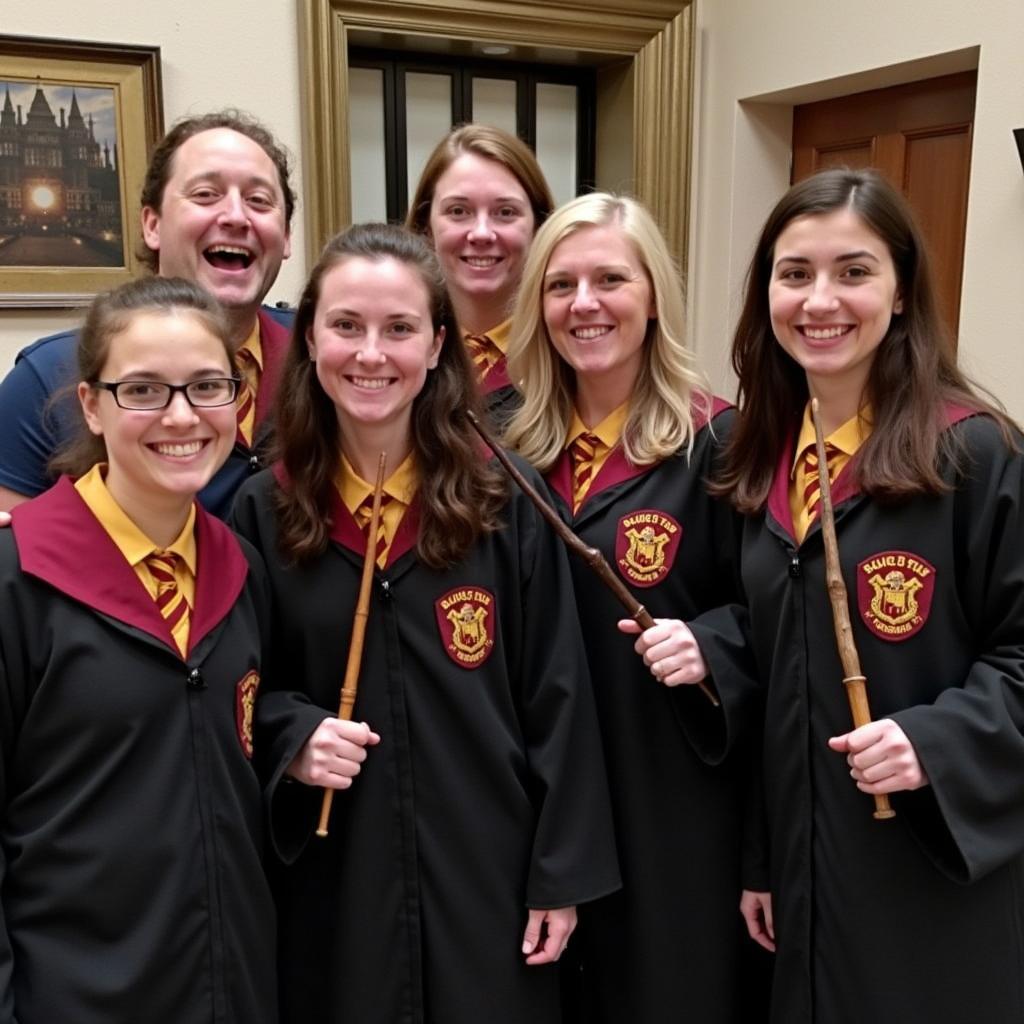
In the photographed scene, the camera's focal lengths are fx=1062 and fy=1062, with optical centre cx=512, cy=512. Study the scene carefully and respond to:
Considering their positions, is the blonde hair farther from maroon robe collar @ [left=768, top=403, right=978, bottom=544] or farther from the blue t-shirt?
the blue t-shirt

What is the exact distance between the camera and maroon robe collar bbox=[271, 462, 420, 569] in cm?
158

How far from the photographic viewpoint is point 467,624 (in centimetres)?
158

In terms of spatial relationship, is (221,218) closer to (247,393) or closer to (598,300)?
(247,393)

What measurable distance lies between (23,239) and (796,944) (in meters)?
2.84

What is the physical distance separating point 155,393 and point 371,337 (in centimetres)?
33

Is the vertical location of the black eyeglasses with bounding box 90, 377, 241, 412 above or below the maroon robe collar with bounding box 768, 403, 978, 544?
above

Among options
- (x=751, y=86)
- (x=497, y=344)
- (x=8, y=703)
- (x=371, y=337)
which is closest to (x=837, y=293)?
(x=371, y=337)

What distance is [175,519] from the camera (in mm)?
1437

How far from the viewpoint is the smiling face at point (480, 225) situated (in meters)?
2.26

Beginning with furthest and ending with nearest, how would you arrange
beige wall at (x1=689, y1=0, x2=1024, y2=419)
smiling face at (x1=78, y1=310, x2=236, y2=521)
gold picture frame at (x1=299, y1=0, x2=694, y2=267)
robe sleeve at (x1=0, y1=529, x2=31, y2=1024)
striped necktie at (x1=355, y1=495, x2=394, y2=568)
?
gold picture frame at (x1=299, y1=0, x2=694, y2=267), beige wall at (x1=689, y1=0, x2=1024, y2=419), striped necktie at (x1=355, y1=495, x2=394, y2=568), smiling face at (x1=78, y1=310, x2=236, y2=521), robe sleeve at (x1=0, y1=529, x2=31, y2=1024)

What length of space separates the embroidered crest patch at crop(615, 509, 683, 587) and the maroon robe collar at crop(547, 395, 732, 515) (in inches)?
3.0

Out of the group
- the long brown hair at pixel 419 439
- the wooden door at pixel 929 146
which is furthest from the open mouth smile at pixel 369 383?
the wooden door at pixel 929 146

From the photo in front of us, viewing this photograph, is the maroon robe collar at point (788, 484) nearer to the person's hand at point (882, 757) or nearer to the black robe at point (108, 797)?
the person's hand at point (882, 757)

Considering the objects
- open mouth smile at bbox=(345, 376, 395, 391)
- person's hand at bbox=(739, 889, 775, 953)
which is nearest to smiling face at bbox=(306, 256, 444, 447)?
open mouth smile at bbox=(345, 376, 395, 391)
